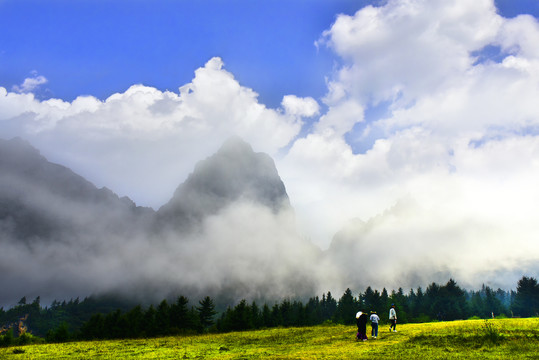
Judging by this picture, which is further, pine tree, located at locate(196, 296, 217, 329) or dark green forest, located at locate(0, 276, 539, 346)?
pine tree, located at locate(196, 296, 217, 329)

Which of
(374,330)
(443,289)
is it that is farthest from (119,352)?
(443,289)

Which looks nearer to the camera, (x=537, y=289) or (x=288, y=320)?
(x=288, y=320)

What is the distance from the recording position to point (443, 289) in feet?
447

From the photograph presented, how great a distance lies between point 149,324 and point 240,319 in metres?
20.4

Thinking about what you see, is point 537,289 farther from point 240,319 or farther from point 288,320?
point 240,319

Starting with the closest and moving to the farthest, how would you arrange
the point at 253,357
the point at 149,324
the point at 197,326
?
1. the point at 253,357
2. the point at 149,324
3. the point at 197,326

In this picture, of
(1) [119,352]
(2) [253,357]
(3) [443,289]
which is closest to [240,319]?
(1) [119,352]

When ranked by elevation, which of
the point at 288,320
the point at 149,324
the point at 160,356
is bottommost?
the point at 288,320

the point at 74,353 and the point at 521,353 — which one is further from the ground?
the point at 521,353

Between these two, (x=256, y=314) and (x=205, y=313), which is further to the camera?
(x=256, y=314)

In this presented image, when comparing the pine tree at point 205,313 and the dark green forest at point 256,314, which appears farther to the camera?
the pine tree at point 205,313

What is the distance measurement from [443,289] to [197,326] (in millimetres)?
114813

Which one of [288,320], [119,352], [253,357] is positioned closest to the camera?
[253,357]

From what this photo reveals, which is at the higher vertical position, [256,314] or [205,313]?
[205,313]
